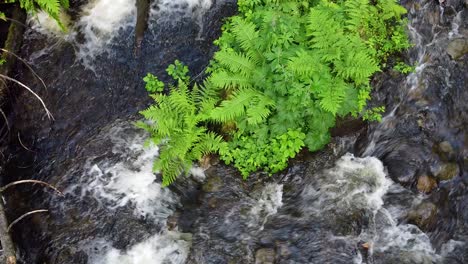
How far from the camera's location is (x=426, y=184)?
6352mm

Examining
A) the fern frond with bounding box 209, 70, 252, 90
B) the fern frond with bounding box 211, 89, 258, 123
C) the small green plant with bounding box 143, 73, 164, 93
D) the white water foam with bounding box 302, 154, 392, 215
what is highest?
the fern frond with bounding box 209, 70, 252, 90

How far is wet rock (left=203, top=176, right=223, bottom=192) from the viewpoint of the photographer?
673 cm

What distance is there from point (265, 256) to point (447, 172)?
315 centimetres

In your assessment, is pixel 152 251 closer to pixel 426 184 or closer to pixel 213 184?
pixel 213 184

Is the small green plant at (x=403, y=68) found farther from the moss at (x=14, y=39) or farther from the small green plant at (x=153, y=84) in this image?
the moss at (x=14, y=39)

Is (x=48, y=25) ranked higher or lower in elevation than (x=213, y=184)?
higher

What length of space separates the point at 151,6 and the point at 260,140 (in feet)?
13.0

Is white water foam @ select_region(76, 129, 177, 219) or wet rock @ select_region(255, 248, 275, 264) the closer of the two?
wet rock @ select_region(255, 248, 275, 264)

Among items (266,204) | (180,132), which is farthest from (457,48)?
(180,132)

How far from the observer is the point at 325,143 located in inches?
256

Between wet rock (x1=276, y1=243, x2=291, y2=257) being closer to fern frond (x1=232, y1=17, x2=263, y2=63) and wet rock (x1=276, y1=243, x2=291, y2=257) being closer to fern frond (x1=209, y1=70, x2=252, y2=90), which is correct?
fern frond (x1=209, y1=70, x2=252, y2=90)

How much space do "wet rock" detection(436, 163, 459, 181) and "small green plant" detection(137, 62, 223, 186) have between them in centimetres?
349

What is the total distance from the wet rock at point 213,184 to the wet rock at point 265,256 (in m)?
1.24

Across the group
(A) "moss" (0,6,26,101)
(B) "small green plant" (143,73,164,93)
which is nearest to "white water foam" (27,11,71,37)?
(A) "moss" (0,6,26,101)
